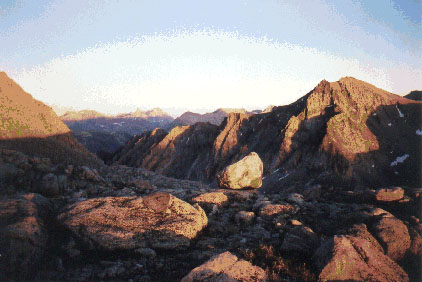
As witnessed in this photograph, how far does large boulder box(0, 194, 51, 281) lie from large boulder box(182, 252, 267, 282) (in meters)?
3.86

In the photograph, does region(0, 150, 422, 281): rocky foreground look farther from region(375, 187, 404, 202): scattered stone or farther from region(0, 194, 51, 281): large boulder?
region(375, 187, 404, 202): scattered stone

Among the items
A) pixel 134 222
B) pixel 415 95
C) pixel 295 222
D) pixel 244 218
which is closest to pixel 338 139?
pixel 415 95

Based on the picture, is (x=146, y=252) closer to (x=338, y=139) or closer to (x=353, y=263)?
(x=353, y=263)

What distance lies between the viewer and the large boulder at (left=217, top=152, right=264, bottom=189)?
15703mm

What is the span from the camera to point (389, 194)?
1586 centimetres

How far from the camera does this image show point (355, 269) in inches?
243

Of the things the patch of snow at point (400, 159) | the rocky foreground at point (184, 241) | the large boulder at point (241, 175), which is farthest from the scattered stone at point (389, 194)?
the patch of snow at point (400, 159)

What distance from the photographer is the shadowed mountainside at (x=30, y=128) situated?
15680 mm

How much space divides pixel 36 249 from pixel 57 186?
5.55m

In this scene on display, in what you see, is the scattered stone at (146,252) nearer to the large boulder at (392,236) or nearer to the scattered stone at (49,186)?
the scattered stone at (49,186)

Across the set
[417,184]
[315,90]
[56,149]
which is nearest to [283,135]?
[315,90]

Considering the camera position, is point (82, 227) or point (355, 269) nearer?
point (355, 269)

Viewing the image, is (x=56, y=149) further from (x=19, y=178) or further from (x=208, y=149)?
(x=208, y=149)

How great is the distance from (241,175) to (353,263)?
972 cm
